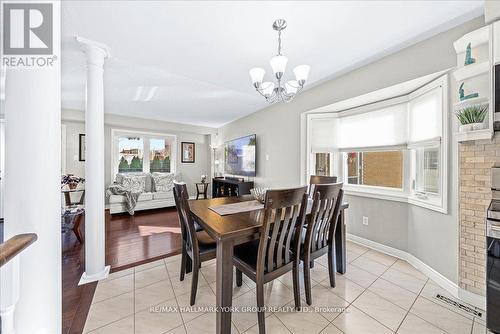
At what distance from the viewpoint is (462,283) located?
178cm

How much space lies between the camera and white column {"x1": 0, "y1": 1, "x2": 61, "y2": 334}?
0.84 meters

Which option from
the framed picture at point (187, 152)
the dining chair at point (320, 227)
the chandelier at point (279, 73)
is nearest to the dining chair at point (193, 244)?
the dining chair at point (320, 227)

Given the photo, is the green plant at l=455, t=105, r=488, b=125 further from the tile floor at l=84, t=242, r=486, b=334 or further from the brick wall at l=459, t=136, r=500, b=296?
the tile floor at l=84, t=242, r=486, b=334

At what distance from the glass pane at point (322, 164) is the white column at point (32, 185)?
327cm

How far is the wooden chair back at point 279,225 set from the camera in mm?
1347

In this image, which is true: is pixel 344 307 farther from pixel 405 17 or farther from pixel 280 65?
pixel 405 17

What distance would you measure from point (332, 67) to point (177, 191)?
2443 mm

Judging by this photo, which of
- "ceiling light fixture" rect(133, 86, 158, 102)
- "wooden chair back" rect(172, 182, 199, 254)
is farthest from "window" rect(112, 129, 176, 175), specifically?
"wooden chair back" rect(172, 182, 199, 254)

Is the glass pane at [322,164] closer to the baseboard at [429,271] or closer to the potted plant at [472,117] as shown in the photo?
the baseboard at [429,271]

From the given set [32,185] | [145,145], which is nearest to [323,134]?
[32,185]

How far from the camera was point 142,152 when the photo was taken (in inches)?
229

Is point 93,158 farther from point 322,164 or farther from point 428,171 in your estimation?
point 428,171

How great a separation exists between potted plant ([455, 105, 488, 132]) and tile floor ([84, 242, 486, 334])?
150 cm

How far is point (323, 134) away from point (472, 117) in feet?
6.01
